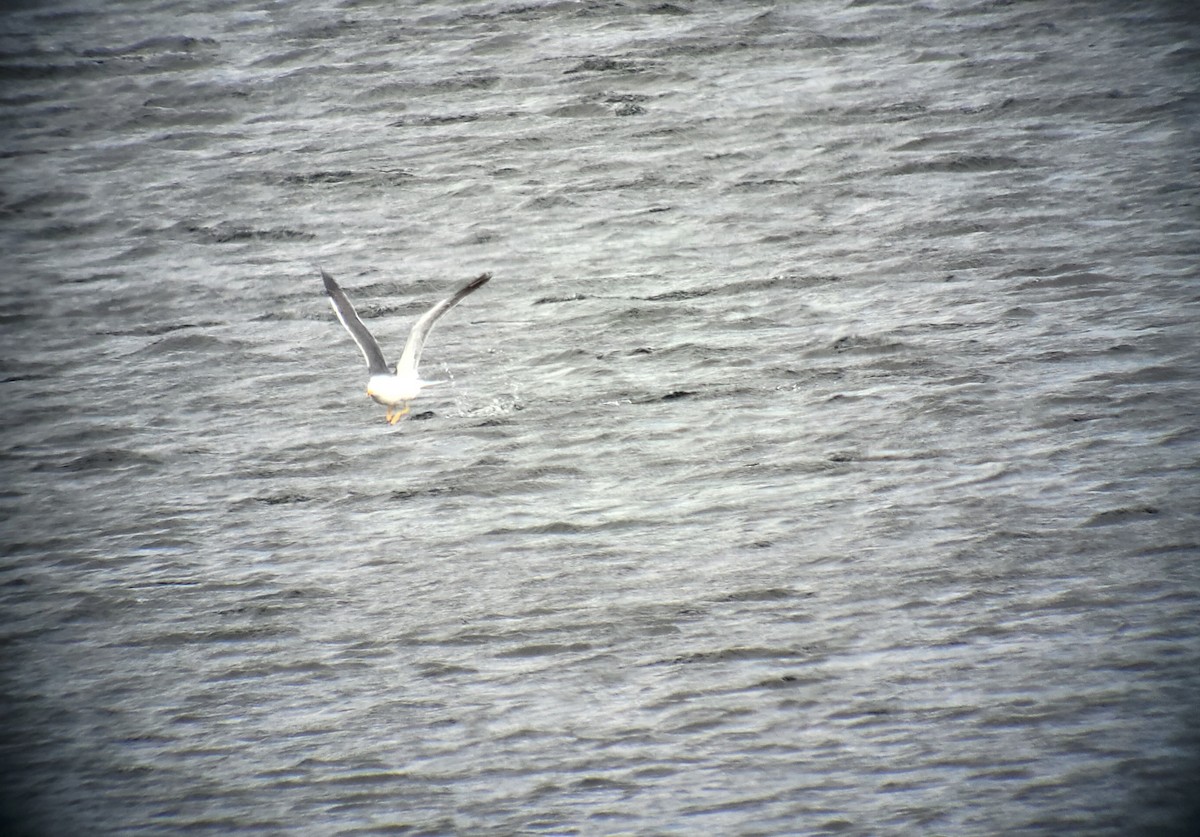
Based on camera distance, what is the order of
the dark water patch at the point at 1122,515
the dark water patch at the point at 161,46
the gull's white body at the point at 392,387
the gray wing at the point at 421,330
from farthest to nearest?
the dark water patch at the point at 161,46 → the dark water patch at the point at 1122,515 → the gull's white body at the point at 392,387 → the gray wing at the point at 421,330

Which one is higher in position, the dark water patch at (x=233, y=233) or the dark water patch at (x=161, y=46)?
the dark water patch at (x=161, y=46)

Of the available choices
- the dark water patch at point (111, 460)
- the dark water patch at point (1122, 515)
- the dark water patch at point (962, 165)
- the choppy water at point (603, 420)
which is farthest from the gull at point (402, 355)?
the dark water patch at point (1122, 515)

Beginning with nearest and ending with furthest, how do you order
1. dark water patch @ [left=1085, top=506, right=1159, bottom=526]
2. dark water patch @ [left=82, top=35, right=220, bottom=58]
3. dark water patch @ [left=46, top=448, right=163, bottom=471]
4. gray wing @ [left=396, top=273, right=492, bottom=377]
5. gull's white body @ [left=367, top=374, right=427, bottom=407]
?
1. gray wing @ [left=396, top=273, right=492, bottom=377]
2. gull's white body @ [left=367, top=374, right=427, bottom=407]
3. dark water patch @ [left=1085, top=506, right=1159, bottom=526]
4. dark water patch @ [left=46, top=448, right=163, bottom=471]
5. dark water patch @ [left=82, top=35, right=220, bottom=58]

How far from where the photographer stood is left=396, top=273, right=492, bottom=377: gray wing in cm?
266

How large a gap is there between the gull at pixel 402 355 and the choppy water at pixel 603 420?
28cm

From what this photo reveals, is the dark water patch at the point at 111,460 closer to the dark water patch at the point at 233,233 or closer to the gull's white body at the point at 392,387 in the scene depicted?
the dark water patch at the point at 233,233

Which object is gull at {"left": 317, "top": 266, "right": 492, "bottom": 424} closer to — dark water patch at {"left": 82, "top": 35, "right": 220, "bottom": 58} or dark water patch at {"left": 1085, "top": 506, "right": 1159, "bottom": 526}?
dark water patch at {"left": 82, "top": 35, "right": 220, "bottom": 58}

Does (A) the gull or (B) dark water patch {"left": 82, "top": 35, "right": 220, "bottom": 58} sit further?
(B) dark water patch {"left": 82, "top": 35, "right": 220, "bottom": 58}

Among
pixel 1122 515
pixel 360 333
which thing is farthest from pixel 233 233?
pixel 1122 515

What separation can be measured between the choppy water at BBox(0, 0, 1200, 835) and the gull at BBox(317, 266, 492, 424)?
279 mm

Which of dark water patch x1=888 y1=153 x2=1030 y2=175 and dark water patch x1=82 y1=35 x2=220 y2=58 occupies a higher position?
dark water patch x1=82 y1=35 x2=220 y2=58

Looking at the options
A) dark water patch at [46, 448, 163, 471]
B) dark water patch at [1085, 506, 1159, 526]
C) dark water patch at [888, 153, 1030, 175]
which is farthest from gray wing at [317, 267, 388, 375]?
dark water patch at [1085, 506, 1159, 526]

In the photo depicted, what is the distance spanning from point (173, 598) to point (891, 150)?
94.5 inches

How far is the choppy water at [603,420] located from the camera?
2.85 m
